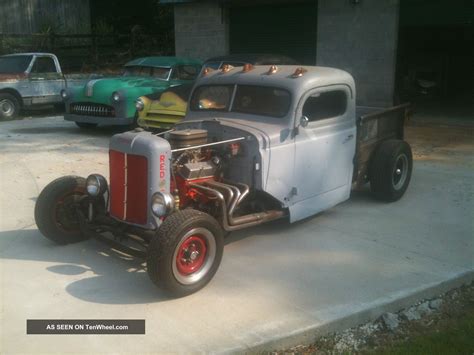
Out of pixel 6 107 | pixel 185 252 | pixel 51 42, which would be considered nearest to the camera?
pixel 185 252

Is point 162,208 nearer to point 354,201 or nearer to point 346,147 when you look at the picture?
point 346,147

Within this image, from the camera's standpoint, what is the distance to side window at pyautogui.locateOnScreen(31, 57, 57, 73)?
1395 centimetres

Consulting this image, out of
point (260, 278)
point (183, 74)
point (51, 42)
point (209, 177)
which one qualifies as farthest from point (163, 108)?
point (51, 42)

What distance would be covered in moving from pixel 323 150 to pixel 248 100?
96 cm

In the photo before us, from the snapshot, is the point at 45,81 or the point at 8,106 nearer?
the point at 8,106

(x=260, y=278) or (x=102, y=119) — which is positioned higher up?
(x=102, y=119)

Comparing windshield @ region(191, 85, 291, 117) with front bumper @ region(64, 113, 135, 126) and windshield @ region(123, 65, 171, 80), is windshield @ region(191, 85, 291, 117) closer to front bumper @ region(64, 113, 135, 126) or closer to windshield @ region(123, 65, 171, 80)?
front bumper @ region(64, 113, 135, 126)

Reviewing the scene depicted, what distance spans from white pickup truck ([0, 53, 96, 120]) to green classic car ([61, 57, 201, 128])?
2651 millimetres

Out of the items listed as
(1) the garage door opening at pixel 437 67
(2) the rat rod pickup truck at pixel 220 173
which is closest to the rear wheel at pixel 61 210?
(2) the rat rod pickup truck at pixel 220 173

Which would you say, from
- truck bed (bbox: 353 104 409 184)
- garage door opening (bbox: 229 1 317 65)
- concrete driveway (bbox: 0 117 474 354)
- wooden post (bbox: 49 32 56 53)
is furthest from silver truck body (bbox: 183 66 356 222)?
wooden post (bbox: 49 32 56 53)

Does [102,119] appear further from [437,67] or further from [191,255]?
[437,67]

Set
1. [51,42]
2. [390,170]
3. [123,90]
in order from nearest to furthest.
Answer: [390,170], [123,90], [51,42]

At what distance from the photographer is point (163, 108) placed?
990cm

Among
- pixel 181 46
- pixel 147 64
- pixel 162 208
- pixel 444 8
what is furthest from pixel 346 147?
pixel 181 46
